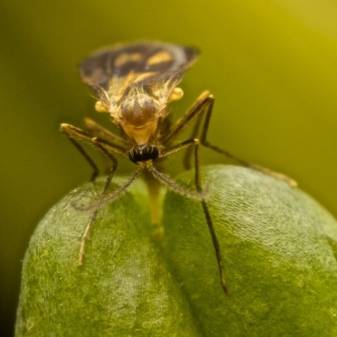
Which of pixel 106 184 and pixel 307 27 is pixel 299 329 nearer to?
pixel 106 184

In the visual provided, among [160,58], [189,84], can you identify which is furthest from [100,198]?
[189,84]

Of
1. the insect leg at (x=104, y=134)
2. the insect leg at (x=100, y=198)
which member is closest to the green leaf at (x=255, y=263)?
the insect leg at (x=100, y=198)

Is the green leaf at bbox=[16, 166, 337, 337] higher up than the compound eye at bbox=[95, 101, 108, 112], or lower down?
lower down

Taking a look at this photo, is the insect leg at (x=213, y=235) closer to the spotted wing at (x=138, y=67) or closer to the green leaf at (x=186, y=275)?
the green leaf at (x=186, y=275)

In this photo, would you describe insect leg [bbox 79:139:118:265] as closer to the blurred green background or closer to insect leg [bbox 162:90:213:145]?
insect leg [bbox 162:90:213:145]

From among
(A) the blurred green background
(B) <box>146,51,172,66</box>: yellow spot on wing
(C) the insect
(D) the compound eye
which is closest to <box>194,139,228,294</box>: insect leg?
(C) the insect

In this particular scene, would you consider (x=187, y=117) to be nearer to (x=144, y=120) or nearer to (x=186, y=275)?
(x=144, y=120)

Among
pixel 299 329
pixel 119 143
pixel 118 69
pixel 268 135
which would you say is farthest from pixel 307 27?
pixel 299 329
